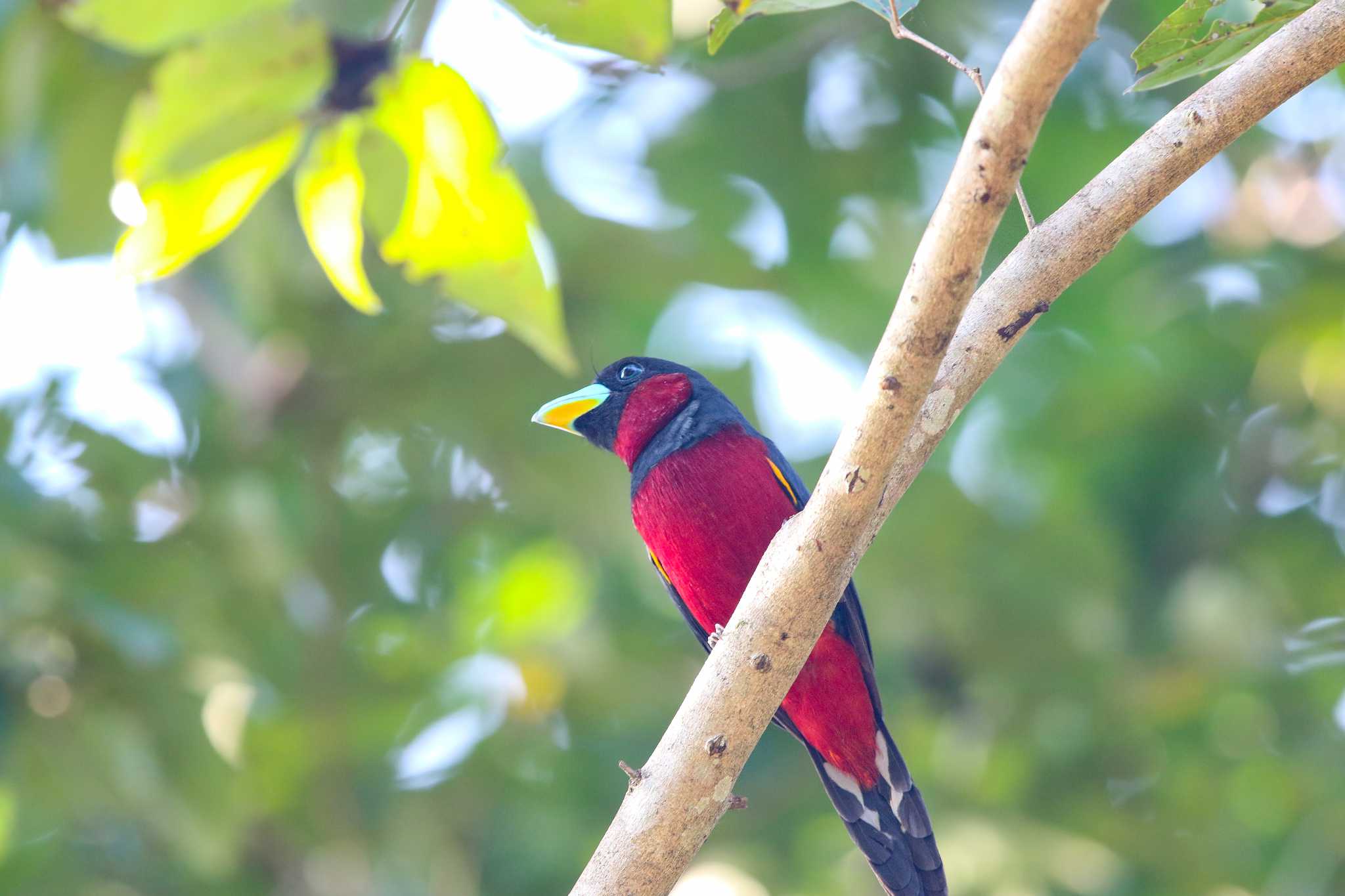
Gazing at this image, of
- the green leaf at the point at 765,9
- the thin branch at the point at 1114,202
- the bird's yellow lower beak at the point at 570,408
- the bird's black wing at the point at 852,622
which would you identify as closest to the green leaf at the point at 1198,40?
the thin branch at the point at 1114,202

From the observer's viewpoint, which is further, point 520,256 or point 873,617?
point 873,617

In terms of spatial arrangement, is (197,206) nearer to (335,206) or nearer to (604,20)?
(335,206)

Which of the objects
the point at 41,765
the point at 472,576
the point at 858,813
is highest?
the point at 858,813

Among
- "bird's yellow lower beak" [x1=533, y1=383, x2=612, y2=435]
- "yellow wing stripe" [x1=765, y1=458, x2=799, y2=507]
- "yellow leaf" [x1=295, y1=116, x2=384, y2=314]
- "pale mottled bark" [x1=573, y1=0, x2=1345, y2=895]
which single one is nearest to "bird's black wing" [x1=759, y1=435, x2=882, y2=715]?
"yellow wing stripe" [x1=765, y1=458, x2=799, y2=507]

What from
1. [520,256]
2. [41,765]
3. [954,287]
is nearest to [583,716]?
[41,765]

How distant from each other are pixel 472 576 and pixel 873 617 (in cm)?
213

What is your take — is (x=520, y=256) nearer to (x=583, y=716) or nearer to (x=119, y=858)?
(x=583, y=716)

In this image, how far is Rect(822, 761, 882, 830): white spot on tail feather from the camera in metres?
3.62

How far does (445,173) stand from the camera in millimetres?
2320

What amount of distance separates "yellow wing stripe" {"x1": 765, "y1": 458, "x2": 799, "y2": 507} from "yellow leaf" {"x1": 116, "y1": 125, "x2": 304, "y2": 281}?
169 centimetres

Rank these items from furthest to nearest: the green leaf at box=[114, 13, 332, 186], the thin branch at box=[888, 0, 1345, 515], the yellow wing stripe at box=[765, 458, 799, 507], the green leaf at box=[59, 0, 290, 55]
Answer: the yellow wing stripe at box=[765, 458, 799, 507], the green leaf at box=[114, 13, 332, 186], the green leaf at box=[59, 0, 290, 55], the thin branch at box=[888, 0, 1345, 515]

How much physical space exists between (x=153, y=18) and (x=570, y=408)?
215cm

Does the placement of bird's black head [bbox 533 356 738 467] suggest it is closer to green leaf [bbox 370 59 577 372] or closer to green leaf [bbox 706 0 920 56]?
green leaf [bbox 370 59 577 372]

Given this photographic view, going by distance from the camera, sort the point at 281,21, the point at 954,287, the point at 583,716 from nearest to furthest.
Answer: the point at 954,287
the point at 281,21
the point at 583,716
